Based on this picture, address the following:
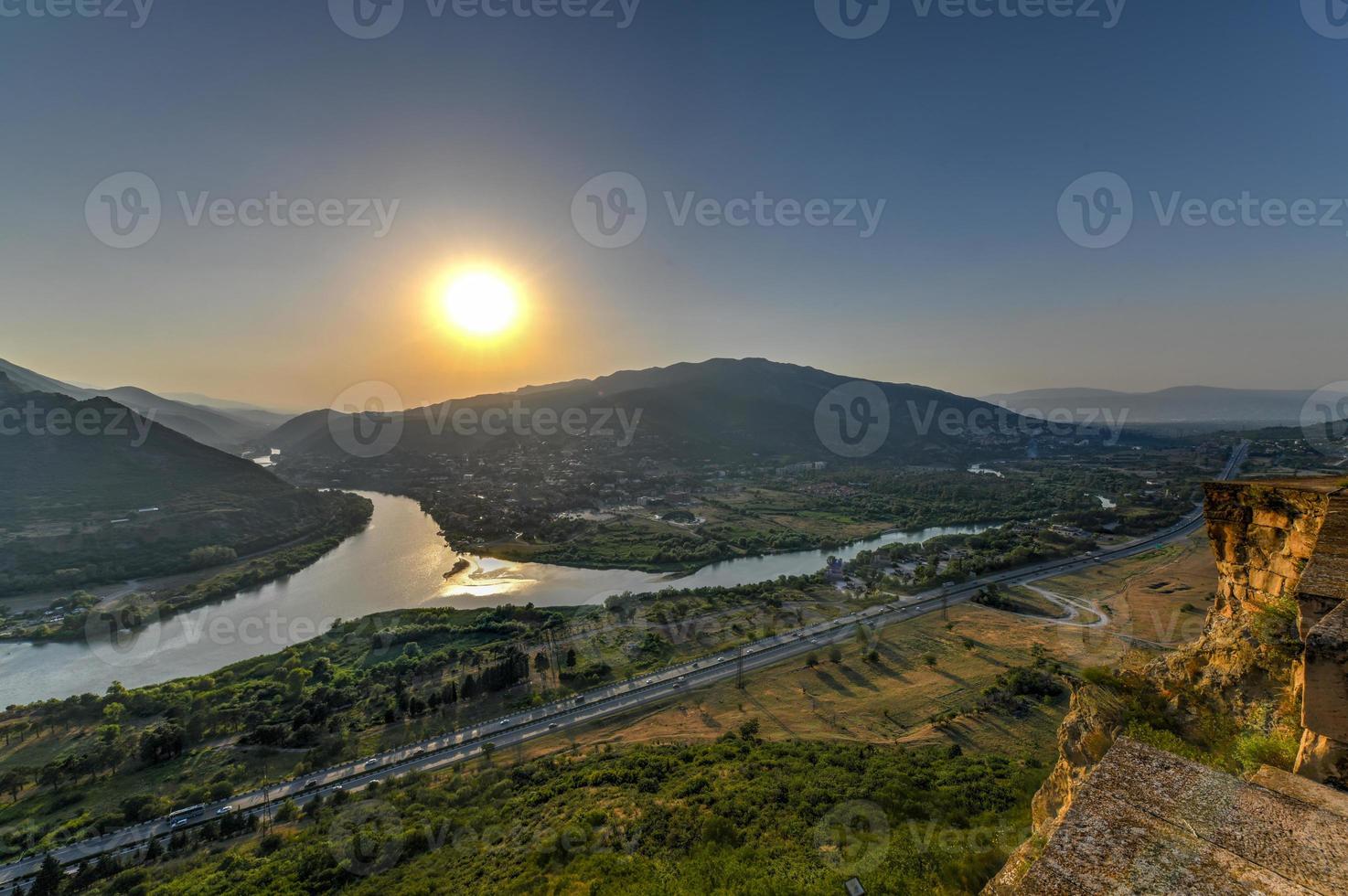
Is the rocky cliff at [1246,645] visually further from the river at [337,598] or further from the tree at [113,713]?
the river at [337,598]

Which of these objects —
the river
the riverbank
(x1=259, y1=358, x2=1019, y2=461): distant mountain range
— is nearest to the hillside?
the riverbank

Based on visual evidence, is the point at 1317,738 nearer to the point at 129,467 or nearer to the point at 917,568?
the point at 917,568

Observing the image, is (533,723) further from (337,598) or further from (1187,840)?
(337,598)

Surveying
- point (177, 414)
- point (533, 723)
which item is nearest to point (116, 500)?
point (533, 723)

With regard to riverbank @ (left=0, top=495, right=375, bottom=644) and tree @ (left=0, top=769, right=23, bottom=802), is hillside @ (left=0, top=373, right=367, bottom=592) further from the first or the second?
tree @ (left=0, top=769, right=23, bottom=802)

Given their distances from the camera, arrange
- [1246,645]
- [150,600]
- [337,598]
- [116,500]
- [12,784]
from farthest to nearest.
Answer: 1. [116,500]
2. [337,598]
3. [150,600]
4. [12,784]
5. [1246,645]

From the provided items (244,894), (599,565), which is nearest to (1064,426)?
(599,565)
